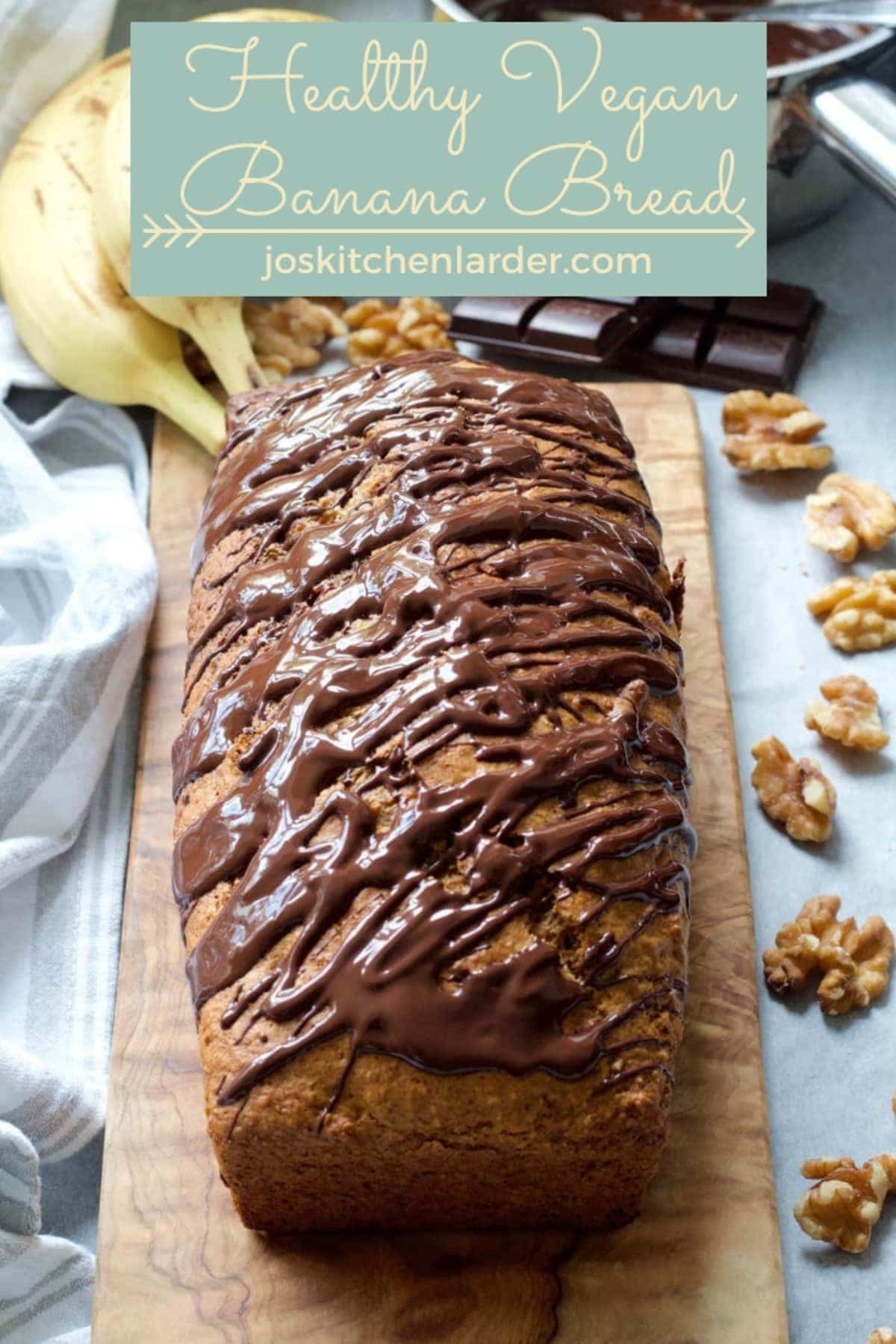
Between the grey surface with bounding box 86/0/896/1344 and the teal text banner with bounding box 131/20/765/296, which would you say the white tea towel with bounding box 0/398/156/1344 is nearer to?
the grey surface with bounding box 86/0/896/1344

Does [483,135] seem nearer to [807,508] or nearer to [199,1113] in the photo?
[807,508]

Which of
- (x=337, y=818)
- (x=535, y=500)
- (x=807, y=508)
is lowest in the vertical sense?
(x=807, y=508)

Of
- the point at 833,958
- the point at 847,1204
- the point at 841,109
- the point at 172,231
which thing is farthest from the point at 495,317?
the point at 847,1204

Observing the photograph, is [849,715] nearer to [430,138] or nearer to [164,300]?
[430,138]

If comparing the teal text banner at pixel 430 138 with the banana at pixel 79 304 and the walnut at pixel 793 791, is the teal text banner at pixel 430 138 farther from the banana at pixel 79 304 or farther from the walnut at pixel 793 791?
the walnut at pixel 793 791

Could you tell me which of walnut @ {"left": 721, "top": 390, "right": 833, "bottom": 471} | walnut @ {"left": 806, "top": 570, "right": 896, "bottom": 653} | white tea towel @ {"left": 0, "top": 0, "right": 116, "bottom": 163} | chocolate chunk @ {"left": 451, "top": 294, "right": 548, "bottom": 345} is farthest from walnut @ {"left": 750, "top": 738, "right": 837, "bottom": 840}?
white tea towel @ {"left": 0, "top": 0, "right": 116, "bottom": 163}

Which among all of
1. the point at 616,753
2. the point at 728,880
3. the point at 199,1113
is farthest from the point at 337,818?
the point at 728,880
